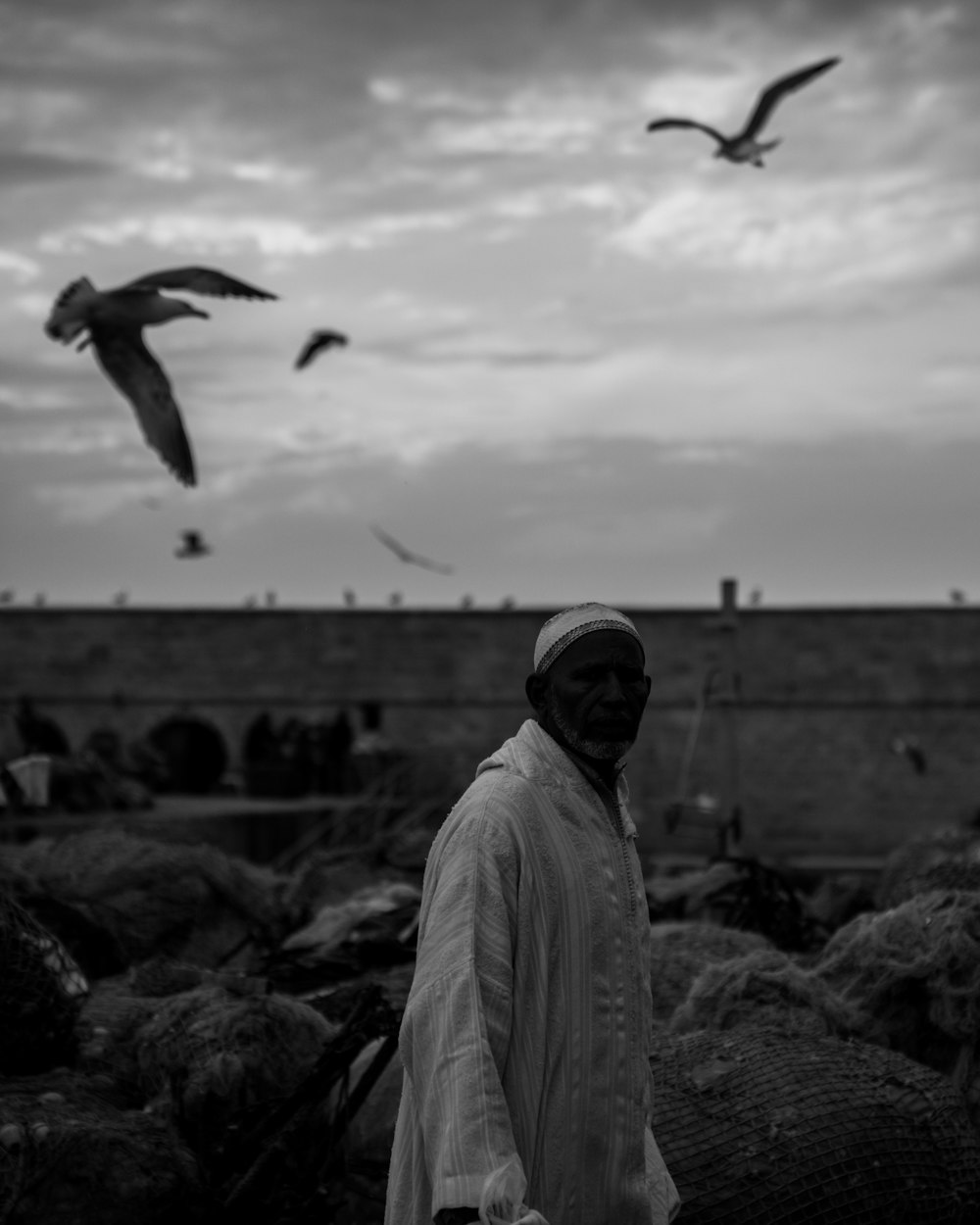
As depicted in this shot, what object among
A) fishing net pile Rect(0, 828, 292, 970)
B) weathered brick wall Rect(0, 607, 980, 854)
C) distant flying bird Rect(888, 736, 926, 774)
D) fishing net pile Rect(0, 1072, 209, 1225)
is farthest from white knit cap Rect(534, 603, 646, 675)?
distant flying bird Rect(888, 736, 926, 774)

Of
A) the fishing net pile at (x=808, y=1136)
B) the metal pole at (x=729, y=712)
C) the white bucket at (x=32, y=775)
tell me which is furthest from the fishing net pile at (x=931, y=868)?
the white bucket at (x=32, y=775)

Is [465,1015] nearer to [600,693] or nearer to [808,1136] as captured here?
[600,693]

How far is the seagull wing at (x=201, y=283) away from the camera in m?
6.20

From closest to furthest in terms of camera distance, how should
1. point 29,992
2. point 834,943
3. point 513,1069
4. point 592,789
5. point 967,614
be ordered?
1. point 513,1069
2. point 592,789
3. point 29,992
4. point 834,943
5. point 967,614

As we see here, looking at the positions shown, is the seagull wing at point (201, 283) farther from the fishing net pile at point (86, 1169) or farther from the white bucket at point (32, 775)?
the white bucket at point (32, 775)

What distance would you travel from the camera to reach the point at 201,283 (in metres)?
6.34

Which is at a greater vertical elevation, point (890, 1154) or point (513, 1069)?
point (513, 1069)

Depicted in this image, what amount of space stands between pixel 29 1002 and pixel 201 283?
2.80m

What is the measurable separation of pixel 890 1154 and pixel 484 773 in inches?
70.5

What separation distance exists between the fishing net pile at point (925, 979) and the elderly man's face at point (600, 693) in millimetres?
2254

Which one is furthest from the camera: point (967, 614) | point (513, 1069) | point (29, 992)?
point (967, 614)

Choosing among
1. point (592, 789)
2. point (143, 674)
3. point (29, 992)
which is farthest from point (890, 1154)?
point (143, 674)

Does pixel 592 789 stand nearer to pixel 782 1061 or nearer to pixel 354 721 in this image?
pixel 782 1061

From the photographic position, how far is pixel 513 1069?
2.58 metres
